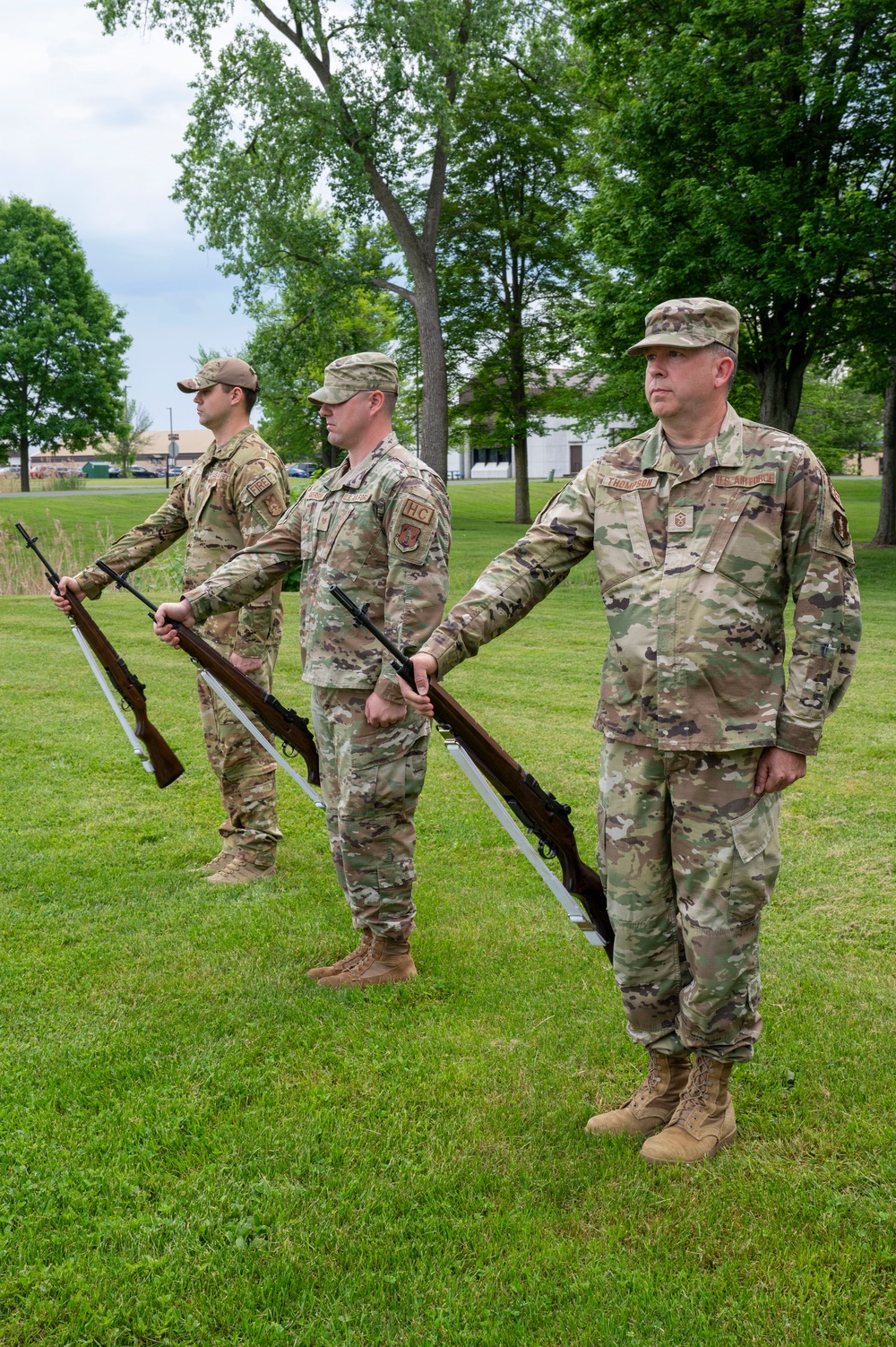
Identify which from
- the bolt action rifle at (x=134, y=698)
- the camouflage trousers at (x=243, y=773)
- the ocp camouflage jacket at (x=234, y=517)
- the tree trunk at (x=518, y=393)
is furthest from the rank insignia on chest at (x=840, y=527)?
the tree trunk at (x=518, y=393)

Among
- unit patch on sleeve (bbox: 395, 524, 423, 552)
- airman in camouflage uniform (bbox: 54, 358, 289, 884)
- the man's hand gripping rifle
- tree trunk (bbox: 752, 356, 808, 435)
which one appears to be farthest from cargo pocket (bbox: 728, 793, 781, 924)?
tree trunk (bbox: 752, 356, 808, 435)

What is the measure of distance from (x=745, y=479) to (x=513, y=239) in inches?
1297

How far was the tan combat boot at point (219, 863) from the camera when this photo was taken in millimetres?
6262

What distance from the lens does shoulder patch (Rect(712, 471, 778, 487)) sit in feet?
10.4

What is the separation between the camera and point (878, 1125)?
11.8 feet

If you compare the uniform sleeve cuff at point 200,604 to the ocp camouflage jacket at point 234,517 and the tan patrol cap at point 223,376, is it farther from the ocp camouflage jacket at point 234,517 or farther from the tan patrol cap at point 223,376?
the tan patrol cap at point 223,376

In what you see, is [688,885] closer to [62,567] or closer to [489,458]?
[62,567]

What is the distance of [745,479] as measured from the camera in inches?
126

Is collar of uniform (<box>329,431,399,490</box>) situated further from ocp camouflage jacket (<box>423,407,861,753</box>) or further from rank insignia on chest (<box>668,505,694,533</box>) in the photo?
rank insignia on chest (<box>668,505,694,533</box>)

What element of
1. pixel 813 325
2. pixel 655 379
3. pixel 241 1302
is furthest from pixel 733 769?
pixel 813 325

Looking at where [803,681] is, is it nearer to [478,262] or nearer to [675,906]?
[675,906]

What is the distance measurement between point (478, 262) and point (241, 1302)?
3464 centimetres

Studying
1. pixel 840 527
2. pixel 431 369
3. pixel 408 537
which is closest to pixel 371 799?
pixel 408 537

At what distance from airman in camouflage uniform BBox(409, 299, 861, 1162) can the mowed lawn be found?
427mm
